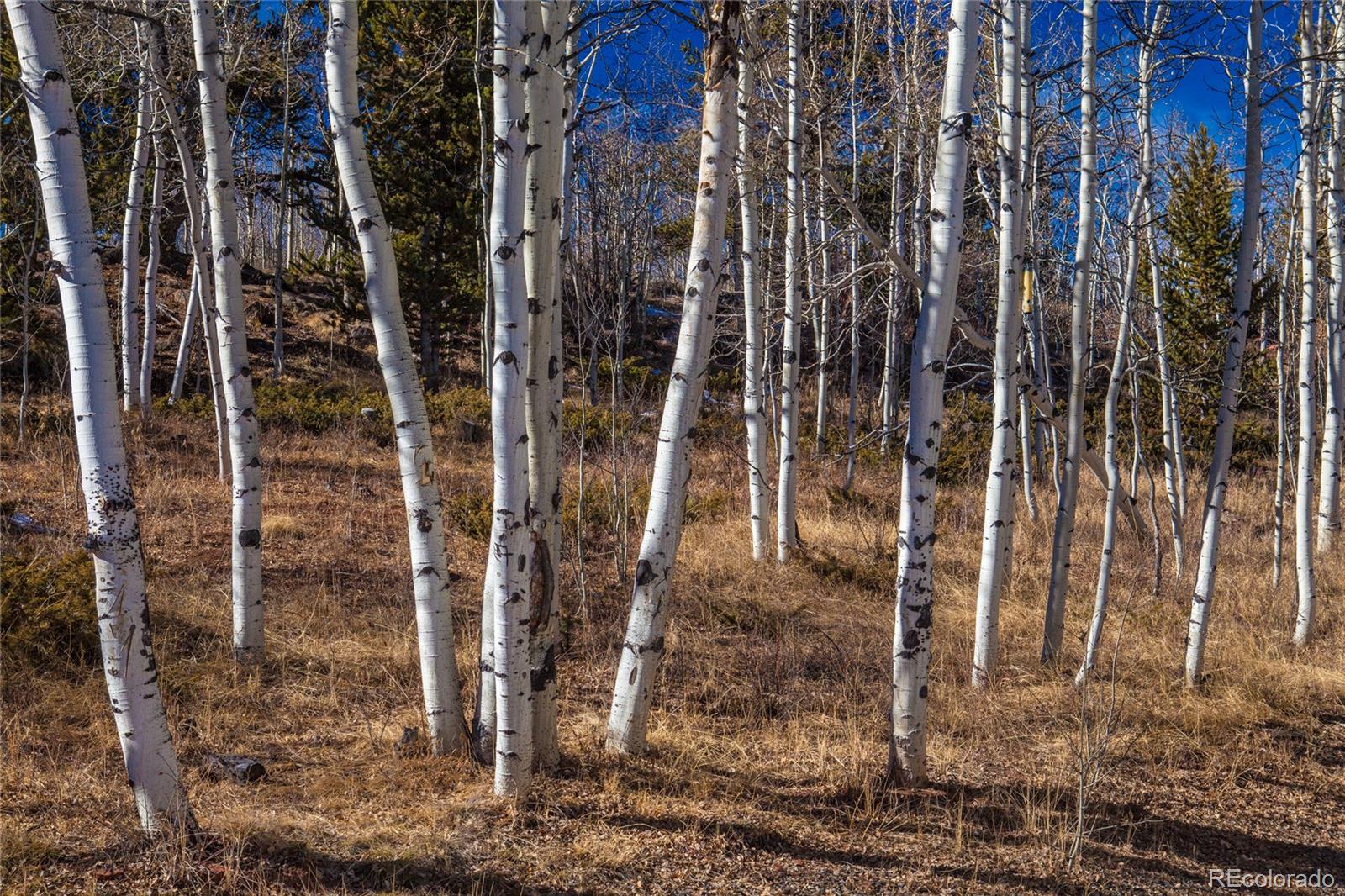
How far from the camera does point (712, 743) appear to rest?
5.12 meters

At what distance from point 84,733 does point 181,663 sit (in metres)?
0.93

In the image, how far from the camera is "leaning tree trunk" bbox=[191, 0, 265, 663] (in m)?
5.73

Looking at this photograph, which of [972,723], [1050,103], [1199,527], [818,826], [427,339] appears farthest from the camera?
[427,339]

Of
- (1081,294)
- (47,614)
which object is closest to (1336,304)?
(1081,294)

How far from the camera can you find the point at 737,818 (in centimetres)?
426

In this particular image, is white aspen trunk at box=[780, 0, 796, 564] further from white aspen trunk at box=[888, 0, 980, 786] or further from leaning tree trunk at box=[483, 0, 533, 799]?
leaning tree trunk at box=[483, 0, 533, 799]

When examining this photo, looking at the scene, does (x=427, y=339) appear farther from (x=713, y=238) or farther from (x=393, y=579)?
(x=713, y=238)

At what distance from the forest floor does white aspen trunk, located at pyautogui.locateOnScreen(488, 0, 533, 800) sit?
87 centimetres

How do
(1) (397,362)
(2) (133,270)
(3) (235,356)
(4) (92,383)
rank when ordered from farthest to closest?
(2) (133,270)
(3) (235,356)
(1) (397,362)
(4) (92,383)

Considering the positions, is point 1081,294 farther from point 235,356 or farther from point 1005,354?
point 235,356

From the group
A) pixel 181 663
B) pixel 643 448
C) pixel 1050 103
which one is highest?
pixel 1050 103

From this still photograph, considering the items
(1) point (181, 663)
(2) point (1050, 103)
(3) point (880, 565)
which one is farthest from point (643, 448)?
(1) point (181, 663)

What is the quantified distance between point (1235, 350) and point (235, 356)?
616 cm

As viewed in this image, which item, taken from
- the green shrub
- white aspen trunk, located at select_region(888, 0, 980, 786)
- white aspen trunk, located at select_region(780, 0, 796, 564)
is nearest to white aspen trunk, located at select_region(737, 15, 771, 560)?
white aspen trunk, located at select_region(780, 0, 796, 564)
